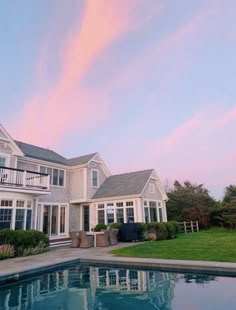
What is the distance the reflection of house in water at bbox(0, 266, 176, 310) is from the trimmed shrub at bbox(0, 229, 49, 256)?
15.0 ft

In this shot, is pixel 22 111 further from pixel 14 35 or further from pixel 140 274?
pixel 140 274

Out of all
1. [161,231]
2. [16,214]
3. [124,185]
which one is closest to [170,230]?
[161,231]

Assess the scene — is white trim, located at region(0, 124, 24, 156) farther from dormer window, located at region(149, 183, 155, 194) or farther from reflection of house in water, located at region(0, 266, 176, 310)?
dormer window, located at region(149, 183, 155, 194)

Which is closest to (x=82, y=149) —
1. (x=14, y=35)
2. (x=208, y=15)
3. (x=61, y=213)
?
(x=61, y=213)

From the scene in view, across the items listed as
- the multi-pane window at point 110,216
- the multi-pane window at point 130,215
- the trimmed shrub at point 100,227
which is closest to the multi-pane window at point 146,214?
the multi-pane window at point 130,215

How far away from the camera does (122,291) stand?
6891 millimetres

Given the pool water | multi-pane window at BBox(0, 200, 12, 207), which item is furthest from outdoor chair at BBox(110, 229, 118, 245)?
the pool water

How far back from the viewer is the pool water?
5.82 metres

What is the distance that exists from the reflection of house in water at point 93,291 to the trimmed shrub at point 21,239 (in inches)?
180

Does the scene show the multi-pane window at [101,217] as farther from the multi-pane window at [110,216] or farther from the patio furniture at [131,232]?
the patio furniture at [131,232]

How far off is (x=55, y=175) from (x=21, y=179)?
426 cm

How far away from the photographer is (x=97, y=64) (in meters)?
16.2

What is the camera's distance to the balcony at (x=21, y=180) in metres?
14.4

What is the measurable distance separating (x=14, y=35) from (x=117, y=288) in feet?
44.4
